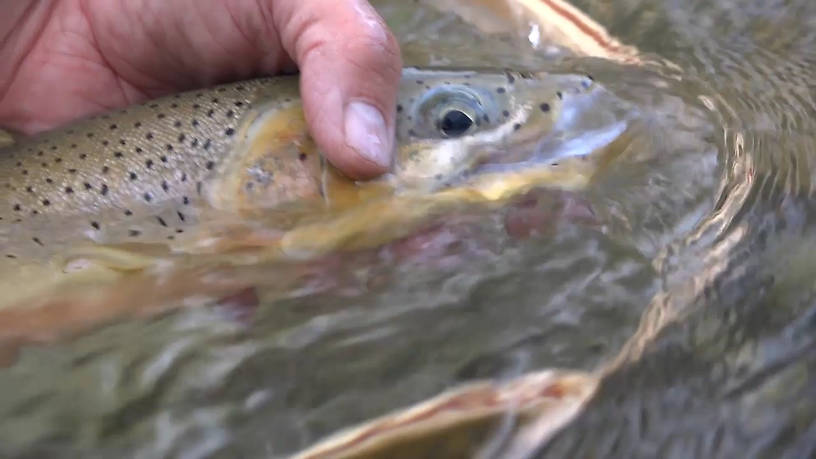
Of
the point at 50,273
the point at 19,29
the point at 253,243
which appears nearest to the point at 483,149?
the point at 253,243

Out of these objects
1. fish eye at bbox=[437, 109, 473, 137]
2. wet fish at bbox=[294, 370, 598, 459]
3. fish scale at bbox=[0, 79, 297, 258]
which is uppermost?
fish eye at bbox=[437, 109, 473, 137]

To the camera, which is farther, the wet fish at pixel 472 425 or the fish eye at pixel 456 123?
the fish eye at pixel 456 123

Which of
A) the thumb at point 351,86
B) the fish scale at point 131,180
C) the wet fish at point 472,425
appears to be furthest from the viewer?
the fish scale at point 131,180

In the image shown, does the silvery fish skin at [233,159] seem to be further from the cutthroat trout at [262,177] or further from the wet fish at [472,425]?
the wet fish at [472,425]

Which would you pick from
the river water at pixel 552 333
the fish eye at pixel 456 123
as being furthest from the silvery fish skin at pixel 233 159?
the river water at pixel 552 333

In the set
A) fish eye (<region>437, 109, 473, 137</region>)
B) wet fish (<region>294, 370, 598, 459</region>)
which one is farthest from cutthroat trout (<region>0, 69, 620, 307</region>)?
wet fish (<region>294, 370, 598, 459</region>)

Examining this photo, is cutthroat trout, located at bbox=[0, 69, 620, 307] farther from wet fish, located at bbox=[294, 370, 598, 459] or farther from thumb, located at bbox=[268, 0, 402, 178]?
wet fish, located at bbox=[294, 370, 598, 459]
